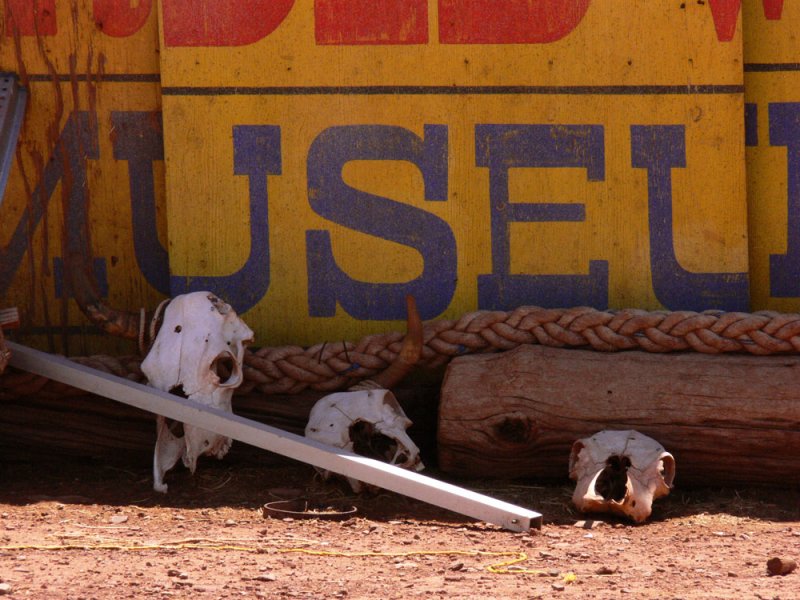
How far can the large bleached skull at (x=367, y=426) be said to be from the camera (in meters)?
3.61

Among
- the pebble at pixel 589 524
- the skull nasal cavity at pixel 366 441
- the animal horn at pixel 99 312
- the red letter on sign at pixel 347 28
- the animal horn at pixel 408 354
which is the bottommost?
the pebble at pixel 589 524

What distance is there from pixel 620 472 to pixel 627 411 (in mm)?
253

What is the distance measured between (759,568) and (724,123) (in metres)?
1.79

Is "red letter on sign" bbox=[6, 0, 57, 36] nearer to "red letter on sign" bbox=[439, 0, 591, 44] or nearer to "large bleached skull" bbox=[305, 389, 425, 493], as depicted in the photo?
"red letter on sign" bbox=[439, 0, 591, 44]

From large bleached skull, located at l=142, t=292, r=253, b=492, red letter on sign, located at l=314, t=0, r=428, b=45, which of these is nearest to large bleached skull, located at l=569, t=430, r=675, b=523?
large bleached skull, located at l=142, t=292, r=253, b=492

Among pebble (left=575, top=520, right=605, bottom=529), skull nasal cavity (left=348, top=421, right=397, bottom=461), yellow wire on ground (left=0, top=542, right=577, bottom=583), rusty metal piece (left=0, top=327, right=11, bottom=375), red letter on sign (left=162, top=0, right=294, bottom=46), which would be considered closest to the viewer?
yellow wire on ground (left=0, top=542, right=577, bottom=583)

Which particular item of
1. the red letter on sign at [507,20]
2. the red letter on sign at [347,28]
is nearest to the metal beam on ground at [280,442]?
the red letter on sign at [347,28]

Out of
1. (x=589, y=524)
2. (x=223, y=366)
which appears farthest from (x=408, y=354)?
(x=589, y=524)

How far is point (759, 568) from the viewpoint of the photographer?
2748 mm

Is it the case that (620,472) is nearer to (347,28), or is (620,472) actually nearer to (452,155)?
(452,155)

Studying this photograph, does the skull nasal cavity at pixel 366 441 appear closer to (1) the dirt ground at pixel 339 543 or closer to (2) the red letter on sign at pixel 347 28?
(1) the dirt ground at pixel 339 543

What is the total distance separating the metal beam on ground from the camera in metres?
3.13

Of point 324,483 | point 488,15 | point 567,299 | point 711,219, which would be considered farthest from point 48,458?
point 711,219

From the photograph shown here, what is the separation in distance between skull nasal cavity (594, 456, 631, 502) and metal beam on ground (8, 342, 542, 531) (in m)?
0.30
